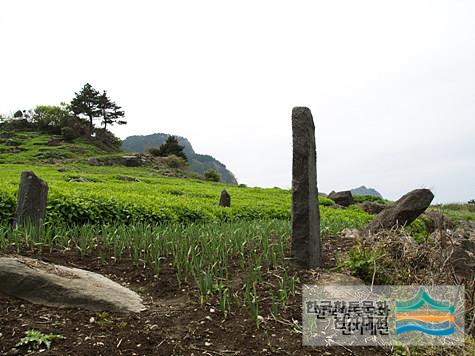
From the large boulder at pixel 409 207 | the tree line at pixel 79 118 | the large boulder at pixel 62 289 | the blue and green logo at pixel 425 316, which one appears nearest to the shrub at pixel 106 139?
the tree line at pixel 79 118

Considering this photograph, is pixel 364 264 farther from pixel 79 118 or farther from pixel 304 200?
pixel 79 118

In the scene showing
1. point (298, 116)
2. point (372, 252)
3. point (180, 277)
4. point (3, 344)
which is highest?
point (298, 116)

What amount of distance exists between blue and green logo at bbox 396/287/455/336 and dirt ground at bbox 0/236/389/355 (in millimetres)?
536

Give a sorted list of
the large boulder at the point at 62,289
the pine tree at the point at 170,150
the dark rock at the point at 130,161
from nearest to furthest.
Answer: the large boulder at the point at 62,289 → the dark rock at the point at 130,161 → the pine tree at the point at 170,150

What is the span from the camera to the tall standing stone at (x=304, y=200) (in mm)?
4633

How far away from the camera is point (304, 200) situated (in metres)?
4.66

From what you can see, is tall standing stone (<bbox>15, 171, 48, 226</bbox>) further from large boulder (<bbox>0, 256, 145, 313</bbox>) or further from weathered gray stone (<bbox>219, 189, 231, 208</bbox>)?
weathered gray stone (<bbox>219, 189, 231, 208</bbox>)

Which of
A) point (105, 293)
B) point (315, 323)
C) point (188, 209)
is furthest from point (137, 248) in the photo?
point (188, 209)

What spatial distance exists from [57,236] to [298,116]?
10.8 ft

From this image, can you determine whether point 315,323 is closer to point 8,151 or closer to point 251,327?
point 251,327

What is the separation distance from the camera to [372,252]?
4590 millimetres

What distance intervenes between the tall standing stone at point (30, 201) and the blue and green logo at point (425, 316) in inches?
194

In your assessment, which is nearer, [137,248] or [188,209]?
[137,248]

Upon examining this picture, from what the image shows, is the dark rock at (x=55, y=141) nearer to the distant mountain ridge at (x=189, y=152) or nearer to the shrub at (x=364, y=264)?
the shrub at (x=364, y=264)
